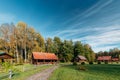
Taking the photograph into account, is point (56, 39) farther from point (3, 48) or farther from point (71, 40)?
point (3, 48)

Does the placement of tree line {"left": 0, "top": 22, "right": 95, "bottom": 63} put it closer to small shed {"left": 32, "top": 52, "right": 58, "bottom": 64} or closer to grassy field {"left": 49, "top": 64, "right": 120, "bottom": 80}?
small shed {"left": 32, "top": 52, "right": 58, "bottom": 64}

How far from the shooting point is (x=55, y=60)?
74.8 metres

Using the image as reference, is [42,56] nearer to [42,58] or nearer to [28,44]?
[42,58]

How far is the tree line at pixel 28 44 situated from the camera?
196 feet

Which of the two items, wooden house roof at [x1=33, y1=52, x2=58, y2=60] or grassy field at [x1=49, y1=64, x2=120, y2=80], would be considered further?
wooden house roof at [x1=33, y1=52, x2=58, y2=60]

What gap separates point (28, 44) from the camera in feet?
227

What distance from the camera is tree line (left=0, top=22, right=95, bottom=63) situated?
5960 centimetres

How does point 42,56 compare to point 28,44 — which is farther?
point 28,44

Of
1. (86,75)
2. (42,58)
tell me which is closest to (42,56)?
(42,58)

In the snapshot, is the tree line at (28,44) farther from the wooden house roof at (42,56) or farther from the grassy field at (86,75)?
the grassy field at (86,75)

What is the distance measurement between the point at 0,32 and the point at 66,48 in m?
42.6

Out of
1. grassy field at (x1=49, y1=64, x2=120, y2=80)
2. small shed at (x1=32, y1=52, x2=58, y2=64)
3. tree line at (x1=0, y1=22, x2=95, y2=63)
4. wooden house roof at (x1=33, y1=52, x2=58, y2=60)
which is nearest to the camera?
grassy field at (x1=49, y1=64, x2=120, y2=80)

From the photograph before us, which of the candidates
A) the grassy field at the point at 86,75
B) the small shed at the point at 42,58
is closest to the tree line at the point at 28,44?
the small shed at the point at 42,58

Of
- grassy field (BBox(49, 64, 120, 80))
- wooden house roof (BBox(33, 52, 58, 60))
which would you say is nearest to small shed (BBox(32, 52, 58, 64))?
wooden house roof (BBox(33, 52, 58, 60))
